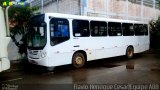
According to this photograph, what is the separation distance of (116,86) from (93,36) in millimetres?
5273

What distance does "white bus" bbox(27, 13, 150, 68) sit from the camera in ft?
35.8

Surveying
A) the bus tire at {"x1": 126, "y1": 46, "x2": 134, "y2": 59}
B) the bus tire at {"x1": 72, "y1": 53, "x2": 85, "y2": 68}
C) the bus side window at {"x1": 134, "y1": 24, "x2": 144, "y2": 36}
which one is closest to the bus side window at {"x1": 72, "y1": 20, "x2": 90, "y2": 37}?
the bus tire at {"x1": 72, "y1": 53, "x2": 85, "y2": 68}

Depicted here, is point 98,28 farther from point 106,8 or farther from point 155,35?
point 155,35

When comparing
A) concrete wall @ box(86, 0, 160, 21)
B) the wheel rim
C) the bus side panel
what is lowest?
the wheel rim

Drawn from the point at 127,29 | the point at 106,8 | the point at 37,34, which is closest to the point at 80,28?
the point at 37,34

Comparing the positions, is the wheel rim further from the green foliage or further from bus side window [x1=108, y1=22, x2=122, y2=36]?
the green foliage

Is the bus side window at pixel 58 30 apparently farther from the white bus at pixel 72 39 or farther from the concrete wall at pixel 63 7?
the concrete wall at pixel 63 7

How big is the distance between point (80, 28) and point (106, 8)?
25.7 feet

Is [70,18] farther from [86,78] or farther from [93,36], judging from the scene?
[86,78]

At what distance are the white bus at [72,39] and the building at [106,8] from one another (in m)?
3.55

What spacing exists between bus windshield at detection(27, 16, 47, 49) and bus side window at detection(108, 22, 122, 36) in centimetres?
460

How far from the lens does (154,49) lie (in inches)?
816

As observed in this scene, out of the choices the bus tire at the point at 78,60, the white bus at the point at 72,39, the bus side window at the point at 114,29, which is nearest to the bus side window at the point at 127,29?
the white bus at the point at 72,39

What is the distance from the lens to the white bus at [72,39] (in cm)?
1091
